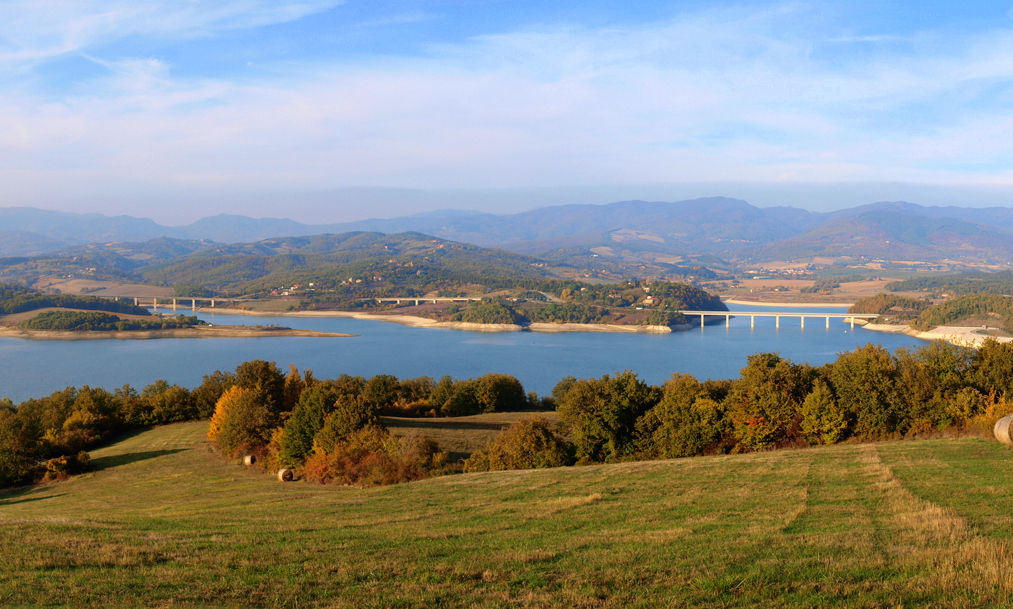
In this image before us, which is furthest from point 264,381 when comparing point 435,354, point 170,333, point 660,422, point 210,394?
point 170,333

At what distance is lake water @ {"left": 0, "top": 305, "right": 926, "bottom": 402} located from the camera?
45781 millimetres

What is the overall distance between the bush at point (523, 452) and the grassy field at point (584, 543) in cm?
307

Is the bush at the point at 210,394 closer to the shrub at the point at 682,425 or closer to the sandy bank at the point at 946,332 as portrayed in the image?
the shrub at the point at 682,425

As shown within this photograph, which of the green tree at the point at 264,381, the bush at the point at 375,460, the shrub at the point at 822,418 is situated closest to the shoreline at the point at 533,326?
the green tree at the point at 264,381

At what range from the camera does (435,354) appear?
186 feet

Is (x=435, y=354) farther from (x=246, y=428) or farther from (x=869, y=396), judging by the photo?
(x=869, y=396)

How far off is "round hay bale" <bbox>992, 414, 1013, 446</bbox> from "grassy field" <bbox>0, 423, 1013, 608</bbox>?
244 millimetres

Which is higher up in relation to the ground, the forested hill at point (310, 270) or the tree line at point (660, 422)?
the forested hill at point (310, 270)

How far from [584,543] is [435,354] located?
51.5m

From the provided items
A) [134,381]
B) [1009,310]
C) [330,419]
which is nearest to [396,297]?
[134,381]

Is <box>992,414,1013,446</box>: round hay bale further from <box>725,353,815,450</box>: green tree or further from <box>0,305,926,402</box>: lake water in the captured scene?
<box>0,305,926,402</box>: lake water

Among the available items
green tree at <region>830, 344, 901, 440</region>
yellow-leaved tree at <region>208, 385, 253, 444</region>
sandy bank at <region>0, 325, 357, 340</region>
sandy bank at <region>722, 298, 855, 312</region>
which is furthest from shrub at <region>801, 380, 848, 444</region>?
sandy bank at <region>722, 298, 855, 312</region>

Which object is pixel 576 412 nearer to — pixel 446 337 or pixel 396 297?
pixel 446 337

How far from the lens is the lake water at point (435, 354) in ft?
150
